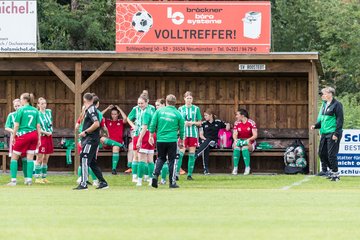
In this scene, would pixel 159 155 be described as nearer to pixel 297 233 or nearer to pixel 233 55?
pixel 233 55

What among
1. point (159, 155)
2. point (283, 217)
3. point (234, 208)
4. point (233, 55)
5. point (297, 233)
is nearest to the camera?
point (297, 233)

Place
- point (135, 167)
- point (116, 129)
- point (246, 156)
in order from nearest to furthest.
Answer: point (135, 167)
point (246, 156)
point (116, 129)

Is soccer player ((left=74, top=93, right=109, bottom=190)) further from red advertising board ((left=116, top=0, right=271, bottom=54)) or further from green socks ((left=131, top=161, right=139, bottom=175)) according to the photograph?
red advertising board ((left=116, top=0, right=271, bottom=54))

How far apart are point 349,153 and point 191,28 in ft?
16.5

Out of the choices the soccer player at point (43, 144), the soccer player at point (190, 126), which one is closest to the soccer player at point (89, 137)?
the soccer player at point (43, 144)

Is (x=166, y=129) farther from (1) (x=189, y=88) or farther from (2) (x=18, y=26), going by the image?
(1) (x=189, y=88)

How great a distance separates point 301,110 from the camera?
1171 inches

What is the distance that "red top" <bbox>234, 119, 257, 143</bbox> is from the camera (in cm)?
2817

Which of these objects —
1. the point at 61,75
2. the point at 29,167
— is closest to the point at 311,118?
the point at 61,75

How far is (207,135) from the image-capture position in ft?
94.0

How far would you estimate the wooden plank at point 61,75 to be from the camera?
27750 mm

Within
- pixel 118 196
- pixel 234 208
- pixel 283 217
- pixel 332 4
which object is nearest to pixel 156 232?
pixel 283 217

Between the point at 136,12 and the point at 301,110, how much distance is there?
212 inches

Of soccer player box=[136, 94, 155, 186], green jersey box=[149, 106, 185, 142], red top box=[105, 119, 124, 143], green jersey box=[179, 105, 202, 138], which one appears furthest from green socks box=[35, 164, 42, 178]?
red top box=[105, 119, 124, 143]
